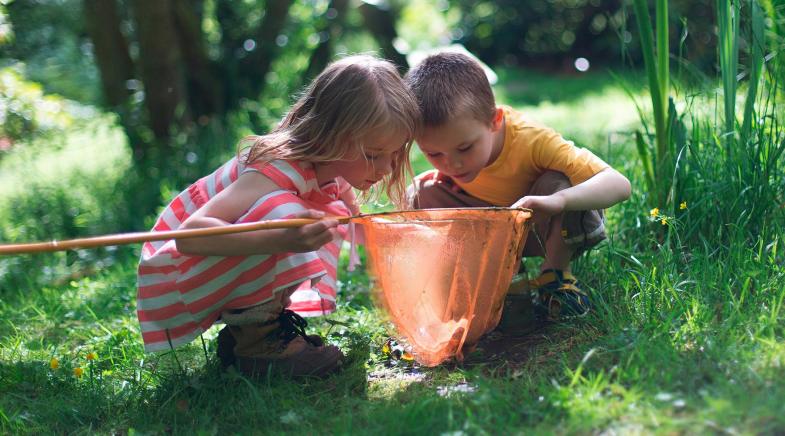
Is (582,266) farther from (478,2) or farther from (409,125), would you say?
(478,2)

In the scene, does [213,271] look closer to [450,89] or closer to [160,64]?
[450,89]

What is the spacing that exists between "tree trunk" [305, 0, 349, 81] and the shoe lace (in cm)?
412

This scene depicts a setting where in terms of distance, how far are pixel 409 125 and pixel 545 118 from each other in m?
4.57

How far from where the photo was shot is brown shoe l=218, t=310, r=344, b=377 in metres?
2.38

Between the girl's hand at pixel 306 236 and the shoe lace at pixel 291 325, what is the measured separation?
0.34 m

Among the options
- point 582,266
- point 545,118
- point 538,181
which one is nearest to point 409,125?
point 538,181

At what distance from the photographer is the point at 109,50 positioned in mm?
5602

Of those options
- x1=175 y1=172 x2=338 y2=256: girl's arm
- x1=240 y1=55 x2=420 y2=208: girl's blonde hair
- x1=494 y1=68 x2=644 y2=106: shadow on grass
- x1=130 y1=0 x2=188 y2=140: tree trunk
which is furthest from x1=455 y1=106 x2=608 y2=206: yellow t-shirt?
x1=494 y1=68 x2=644 y2=106: shadow on grass

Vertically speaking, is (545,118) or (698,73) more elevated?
(698,73)

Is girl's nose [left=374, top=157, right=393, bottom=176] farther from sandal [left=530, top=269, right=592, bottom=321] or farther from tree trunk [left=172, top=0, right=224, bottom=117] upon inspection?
tree trunk [left=172, top=0, right=224, bottom=117]

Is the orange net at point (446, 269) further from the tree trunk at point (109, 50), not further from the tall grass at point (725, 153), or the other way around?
the tree trunk at point (109, 50)

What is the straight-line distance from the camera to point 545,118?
22.1 feet

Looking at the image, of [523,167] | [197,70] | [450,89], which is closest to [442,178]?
[523,167]

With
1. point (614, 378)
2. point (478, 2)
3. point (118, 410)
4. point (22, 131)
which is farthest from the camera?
point (478, 2)
